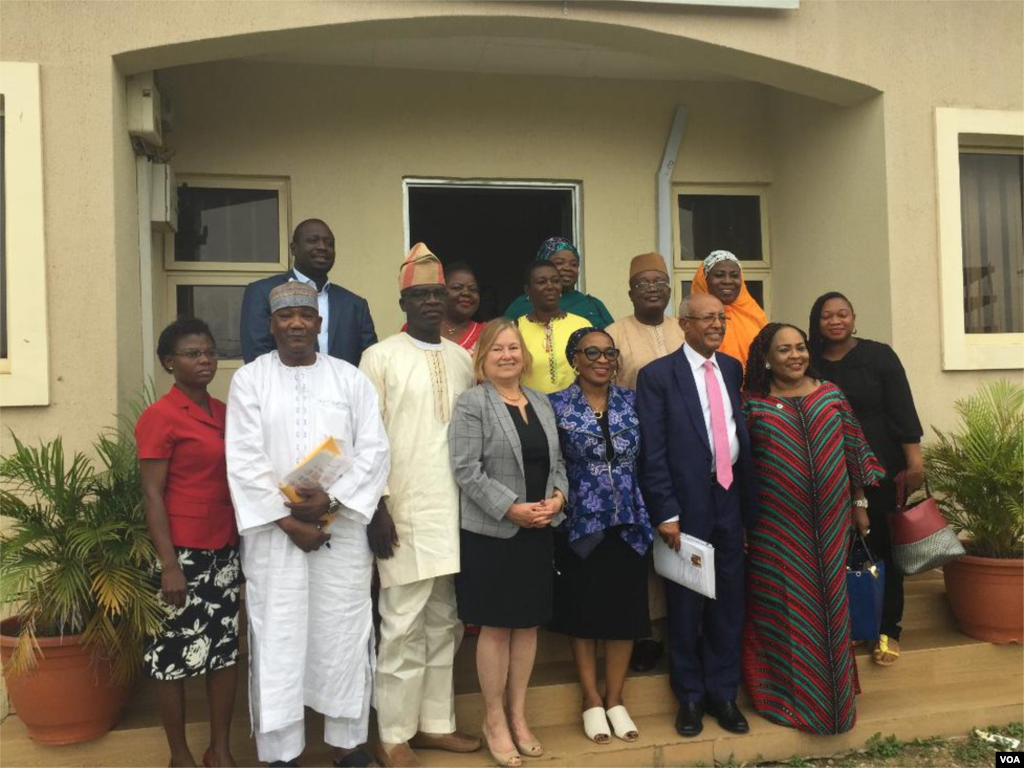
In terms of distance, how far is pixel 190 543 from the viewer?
311 cm

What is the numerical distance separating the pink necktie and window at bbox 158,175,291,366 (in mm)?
3199

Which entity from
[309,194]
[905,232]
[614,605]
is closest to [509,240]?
[309,194]

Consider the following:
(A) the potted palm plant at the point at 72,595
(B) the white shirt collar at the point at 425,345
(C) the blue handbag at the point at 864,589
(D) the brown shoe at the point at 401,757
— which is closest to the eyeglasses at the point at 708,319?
(B) the white shirt collar at the point at 425,345

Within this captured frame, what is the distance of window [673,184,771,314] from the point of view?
6238mm

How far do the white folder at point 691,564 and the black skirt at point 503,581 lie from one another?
23.3 inches

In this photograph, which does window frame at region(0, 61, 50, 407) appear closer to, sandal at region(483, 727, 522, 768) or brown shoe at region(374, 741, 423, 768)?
brown shoe at region(374, 741, 423, 768)

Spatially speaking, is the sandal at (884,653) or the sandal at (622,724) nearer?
the sandal at (622,724)

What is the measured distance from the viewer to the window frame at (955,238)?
5020mm

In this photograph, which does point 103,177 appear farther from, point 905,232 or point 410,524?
point 905,232

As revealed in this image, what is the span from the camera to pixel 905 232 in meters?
5.02

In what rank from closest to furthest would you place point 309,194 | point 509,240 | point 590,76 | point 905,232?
point 905,232
point 309,194
point 590,76
point 509,240

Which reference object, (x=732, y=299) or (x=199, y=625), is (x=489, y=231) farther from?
(x=199, y=625)

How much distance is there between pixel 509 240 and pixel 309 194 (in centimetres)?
361

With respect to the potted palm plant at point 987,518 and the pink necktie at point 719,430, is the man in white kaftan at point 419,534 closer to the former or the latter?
the pink necktie at point 719,430
